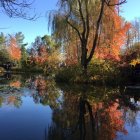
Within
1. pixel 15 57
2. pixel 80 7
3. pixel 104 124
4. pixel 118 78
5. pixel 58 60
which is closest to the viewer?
pixel 104 124

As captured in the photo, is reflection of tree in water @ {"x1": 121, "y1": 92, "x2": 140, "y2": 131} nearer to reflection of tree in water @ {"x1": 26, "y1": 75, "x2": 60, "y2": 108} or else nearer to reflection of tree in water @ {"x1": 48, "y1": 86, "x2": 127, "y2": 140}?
reflection of tree in water @ {"x1": 48, "y1": 86, "x2": 127, "y2": 140}

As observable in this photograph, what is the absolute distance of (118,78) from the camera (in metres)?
21.4

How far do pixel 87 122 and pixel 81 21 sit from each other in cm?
1769

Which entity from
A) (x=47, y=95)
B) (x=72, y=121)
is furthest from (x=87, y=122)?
(x=47, y=95)

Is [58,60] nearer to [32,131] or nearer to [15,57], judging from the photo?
[15,57]

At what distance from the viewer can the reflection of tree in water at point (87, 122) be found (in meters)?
7.17

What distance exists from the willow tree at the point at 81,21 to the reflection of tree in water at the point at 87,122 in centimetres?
→ 1138

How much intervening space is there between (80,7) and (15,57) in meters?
41.2

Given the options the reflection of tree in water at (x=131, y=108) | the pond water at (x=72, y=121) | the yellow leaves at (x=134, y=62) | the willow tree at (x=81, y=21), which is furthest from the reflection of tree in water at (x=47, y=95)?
the yellow leaves at (x=134, y=62)

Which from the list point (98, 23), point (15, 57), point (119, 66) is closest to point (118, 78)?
point (119, 66)

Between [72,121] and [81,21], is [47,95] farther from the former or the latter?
[81,21]

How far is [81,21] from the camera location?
25422 millimetres

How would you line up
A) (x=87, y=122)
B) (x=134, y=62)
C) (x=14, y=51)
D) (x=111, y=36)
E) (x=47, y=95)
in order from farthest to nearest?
(x=14, y=51), (x=111, y=36), (x=134, y=62), (x=47, y=95), (x=87, y=122)

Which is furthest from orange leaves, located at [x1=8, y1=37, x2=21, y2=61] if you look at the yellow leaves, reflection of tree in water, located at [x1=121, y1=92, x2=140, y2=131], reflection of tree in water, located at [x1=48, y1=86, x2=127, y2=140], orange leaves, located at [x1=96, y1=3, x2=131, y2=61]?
reflection of tree in water, located at [x1=48, y1=86, x2=127, y2=140]
